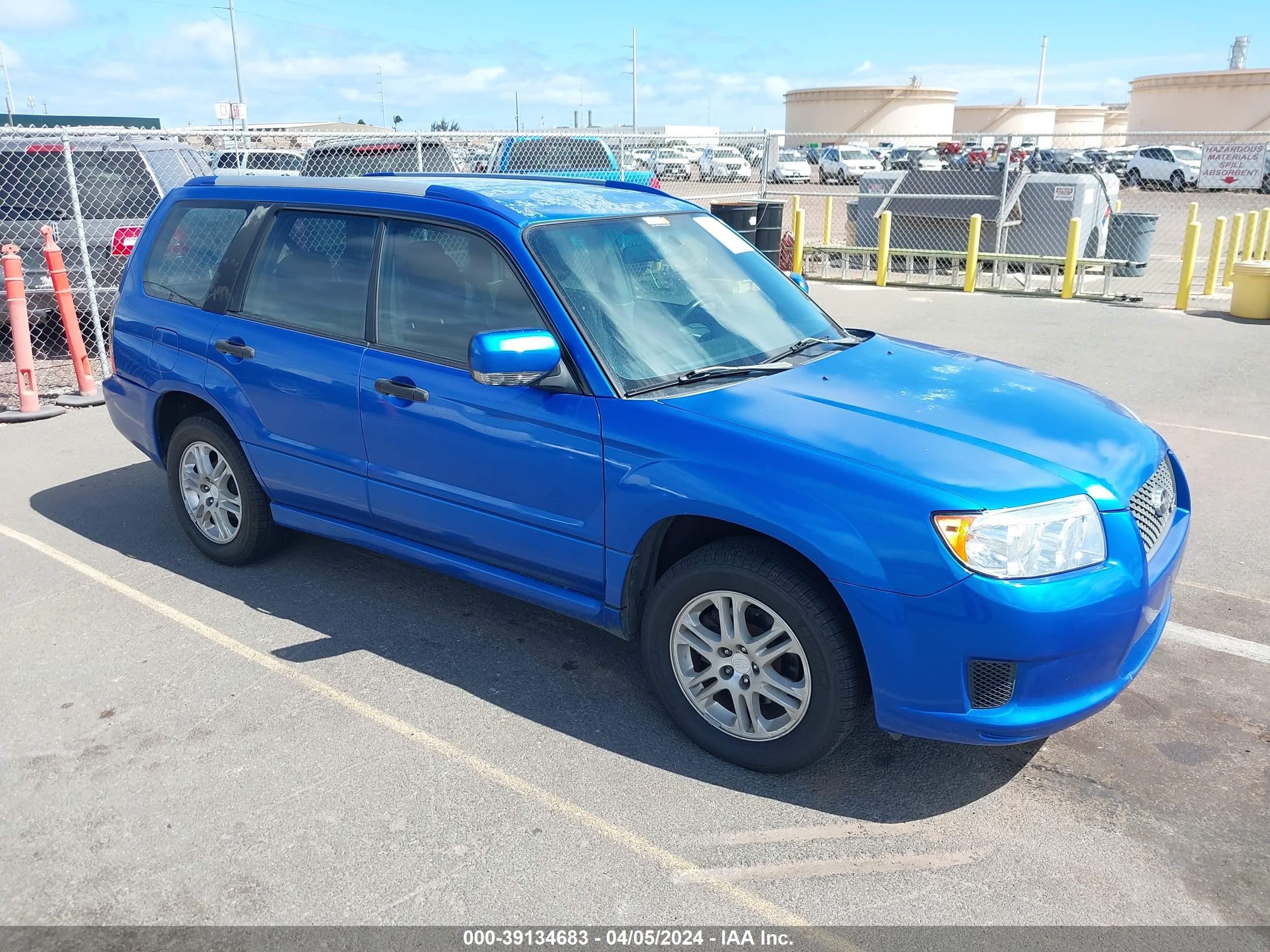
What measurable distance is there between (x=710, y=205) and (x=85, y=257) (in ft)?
25.9

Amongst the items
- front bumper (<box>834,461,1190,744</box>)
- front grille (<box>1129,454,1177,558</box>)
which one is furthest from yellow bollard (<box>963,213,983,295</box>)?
front bumper (<box>834,461,1190,744</box>)

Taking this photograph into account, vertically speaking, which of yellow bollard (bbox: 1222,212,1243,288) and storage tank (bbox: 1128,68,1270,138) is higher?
storage tank (bbox: 1128,68,1270,138)

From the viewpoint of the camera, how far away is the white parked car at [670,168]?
21250 mm

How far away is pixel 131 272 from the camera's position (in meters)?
5.25

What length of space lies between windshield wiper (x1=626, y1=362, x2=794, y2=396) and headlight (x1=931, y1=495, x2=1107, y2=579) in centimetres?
106

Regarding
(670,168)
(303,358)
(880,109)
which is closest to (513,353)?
(303,358)

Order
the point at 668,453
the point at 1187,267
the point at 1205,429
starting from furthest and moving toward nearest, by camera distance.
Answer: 1. the point at 1187,267
2. the point at 1205,429
3. the point at 668,453

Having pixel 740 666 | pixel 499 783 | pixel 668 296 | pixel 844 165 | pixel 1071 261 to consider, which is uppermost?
pixel 844 165

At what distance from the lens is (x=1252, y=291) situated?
38.5 feet

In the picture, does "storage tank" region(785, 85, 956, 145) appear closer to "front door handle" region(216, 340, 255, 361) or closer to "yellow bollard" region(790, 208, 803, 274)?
"yellow bollard" region(790, 208, 803, 274)

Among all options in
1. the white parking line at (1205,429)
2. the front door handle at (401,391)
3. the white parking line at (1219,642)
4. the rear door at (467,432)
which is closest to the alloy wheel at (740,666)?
the rear door at (467,432)

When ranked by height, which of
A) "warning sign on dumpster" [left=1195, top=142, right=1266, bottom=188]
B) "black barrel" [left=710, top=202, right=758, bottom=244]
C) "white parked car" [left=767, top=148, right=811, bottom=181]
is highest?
"white parked car" [left=767, top=148, right=811, bottom=181]

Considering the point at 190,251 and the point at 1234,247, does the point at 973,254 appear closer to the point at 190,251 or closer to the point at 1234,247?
the point at 1234,247

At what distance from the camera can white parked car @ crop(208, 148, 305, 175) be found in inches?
645
